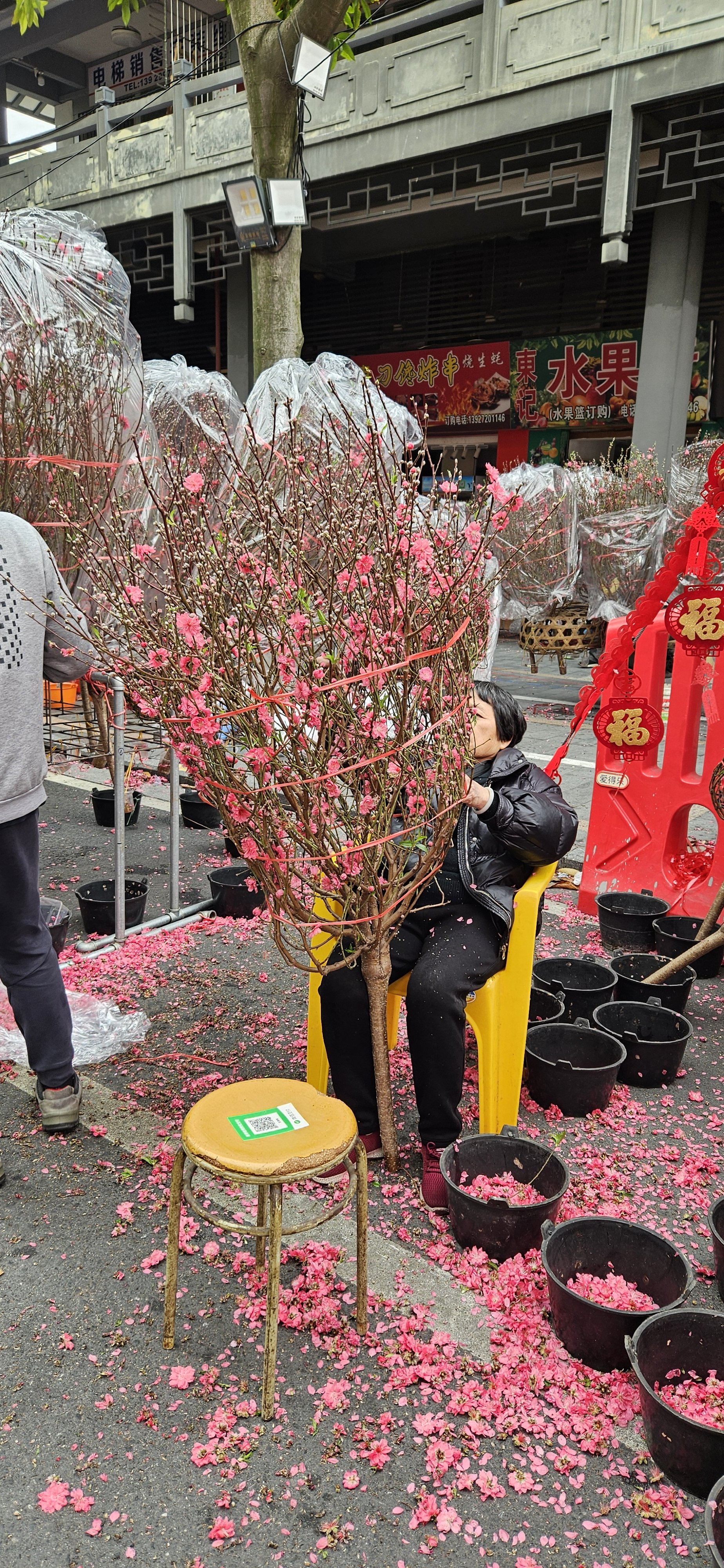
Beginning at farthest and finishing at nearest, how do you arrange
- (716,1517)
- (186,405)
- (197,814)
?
(186,405) < (197,814) < (716,1517)

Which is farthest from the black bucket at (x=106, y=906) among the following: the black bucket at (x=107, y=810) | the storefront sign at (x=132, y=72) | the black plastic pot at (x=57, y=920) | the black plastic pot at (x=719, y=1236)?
the storefront sign at (x=132, y=72)

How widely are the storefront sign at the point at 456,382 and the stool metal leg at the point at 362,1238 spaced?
1691cm

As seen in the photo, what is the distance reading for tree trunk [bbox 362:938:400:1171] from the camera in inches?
107

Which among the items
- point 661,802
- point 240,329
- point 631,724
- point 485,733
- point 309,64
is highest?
point 240,329

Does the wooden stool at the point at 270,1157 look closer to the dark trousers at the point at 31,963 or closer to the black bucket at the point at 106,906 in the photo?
the dark trousers at the point at 31,963

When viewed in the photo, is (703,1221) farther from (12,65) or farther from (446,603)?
(12,65)

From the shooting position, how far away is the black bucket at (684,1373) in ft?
6.12

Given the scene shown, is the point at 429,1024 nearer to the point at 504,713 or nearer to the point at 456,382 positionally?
the point at 504,713

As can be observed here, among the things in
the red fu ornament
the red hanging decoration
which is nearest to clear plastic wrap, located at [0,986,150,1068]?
the red fu ornament

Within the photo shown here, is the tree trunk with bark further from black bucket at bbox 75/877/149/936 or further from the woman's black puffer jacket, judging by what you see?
the woman's black puffer jacket

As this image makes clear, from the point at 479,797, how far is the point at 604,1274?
122 cm

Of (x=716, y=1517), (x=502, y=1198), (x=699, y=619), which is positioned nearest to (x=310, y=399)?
(x=699, y=619)

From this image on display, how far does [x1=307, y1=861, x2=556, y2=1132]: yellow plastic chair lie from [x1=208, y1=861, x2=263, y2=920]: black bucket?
1949mm

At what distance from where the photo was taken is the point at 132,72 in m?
18.6
